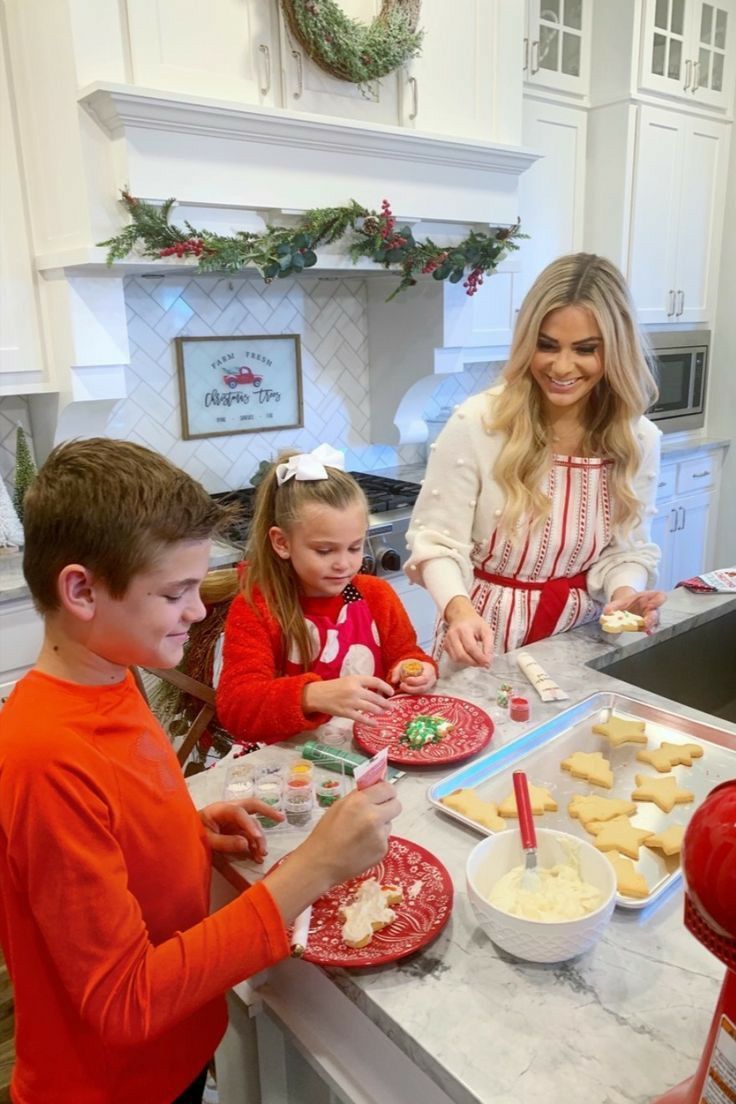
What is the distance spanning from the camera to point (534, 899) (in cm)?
76

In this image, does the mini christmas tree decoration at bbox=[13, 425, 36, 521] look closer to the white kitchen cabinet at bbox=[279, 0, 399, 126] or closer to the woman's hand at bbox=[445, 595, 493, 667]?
the white kitchen cabinet at bbox=[279, 0, 399, 126]

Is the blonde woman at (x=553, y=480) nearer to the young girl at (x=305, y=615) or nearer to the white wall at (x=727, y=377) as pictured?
the young girl at (x=305, y=615)

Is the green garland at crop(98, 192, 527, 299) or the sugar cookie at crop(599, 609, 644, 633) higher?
the green garland at crop(98, 192, 527, 299)

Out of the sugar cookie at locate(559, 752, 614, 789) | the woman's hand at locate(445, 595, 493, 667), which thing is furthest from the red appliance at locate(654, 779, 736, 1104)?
the woman's hand at locate(445, 595, 493, 667)

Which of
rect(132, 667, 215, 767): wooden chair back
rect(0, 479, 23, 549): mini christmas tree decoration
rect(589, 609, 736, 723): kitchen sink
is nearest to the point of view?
rect(589, 609, 736, 723): kitchen sink

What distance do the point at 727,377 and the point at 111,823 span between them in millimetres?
3950

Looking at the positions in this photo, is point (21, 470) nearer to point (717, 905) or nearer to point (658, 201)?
point (717, 905)

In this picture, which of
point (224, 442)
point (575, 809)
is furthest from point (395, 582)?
point (575, 809)

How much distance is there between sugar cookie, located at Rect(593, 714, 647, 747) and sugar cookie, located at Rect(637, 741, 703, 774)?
0.08 ft

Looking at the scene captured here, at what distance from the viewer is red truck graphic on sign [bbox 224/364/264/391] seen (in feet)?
9.06

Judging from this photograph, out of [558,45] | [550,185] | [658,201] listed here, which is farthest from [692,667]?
[558,45]

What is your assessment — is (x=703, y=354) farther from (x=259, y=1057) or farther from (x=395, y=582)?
(x=259, y=1057)

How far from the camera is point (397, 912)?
795 mm

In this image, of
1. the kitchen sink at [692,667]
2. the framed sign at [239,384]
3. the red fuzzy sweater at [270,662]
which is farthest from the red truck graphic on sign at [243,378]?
the kitchen sink at [692,667]
